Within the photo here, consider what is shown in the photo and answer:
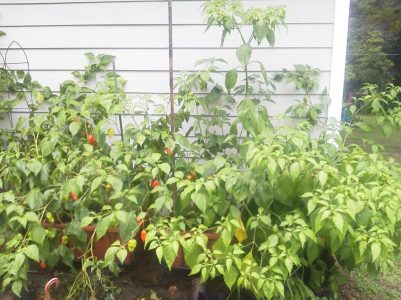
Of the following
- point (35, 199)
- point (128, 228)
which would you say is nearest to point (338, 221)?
point (128, 228)

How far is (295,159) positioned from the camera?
1.96 m

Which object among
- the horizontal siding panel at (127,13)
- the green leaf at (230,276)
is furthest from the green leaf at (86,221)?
the horizontal siding panel at (127,13)

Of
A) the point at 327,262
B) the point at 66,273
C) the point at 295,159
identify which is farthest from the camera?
the point at 66,273

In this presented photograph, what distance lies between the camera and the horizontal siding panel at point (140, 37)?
9.28 ft

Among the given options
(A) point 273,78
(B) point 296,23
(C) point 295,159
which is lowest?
(C) point 295,159

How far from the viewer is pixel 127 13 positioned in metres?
2.95

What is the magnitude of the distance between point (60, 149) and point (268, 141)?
4.07 ft

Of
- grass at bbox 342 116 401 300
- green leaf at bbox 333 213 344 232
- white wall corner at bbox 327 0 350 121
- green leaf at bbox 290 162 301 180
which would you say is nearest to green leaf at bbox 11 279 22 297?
green leaf at bbox 290 162 301 180

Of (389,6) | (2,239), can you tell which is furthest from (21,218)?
(389,6)

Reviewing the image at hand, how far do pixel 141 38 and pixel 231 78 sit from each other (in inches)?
29.6

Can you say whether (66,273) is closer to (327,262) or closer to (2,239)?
(2,239)

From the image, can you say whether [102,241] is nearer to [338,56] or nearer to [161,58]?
[161,58]

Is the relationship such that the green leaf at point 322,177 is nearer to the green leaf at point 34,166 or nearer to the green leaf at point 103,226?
the green leaf at point 103,226

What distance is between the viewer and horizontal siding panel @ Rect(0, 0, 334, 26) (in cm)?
279
